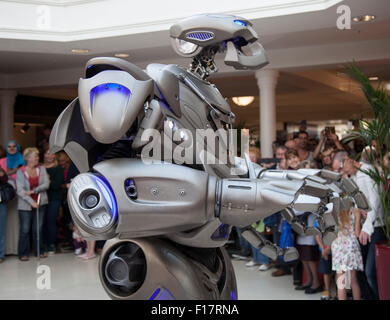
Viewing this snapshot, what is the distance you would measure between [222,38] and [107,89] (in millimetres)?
545

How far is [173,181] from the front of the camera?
160 centimetres

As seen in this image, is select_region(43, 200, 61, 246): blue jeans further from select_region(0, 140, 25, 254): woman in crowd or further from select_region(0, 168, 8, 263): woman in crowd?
select_region(0, 168, 8, 263): woman in crowd

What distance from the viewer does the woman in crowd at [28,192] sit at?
667cm

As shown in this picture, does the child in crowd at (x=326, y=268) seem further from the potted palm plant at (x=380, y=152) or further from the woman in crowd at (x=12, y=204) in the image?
the woman in crowd at (x=12, y=204)

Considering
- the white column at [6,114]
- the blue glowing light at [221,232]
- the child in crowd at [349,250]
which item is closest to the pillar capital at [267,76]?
the child in crowd at [349,250]

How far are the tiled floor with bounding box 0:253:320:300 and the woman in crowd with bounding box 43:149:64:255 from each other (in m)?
0.48

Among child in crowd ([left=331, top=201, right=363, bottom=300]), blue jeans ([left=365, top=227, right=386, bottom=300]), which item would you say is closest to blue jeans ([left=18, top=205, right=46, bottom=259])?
child in crowd ([left=331, top=201, right=363, bottom=300])

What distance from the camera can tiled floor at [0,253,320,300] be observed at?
4.97 m

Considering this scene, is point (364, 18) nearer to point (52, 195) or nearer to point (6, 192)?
point (52, 195)

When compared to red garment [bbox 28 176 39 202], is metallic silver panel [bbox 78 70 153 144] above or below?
above

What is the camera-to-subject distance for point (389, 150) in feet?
12.9
